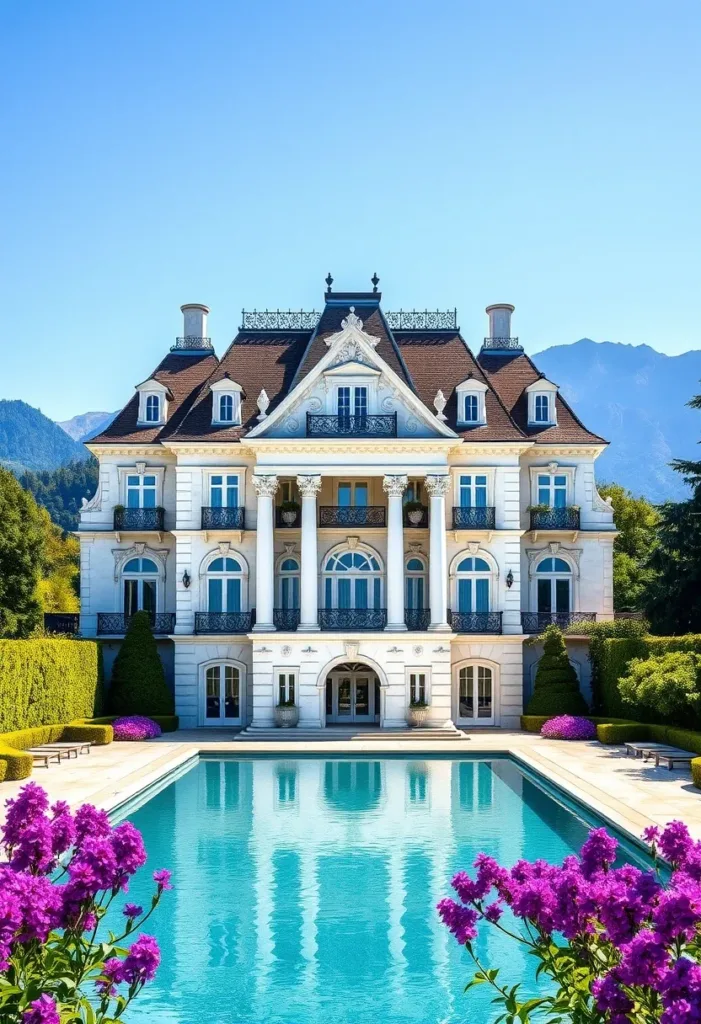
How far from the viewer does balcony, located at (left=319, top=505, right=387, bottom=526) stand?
124ft

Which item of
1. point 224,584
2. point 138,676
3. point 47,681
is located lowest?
point 138,676

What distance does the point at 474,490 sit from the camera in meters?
38.3

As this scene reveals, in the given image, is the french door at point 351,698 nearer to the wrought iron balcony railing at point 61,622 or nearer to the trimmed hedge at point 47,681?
the trimmed hedge at point 47,681

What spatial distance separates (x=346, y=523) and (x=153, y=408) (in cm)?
923

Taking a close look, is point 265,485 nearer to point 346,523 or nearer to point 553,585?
point 346,523

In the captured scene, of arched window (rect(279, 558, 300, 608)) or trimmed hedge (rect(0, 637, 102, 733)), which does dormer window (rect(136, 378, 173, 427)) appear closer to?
arched window (rect(279, 558, 300, 608))

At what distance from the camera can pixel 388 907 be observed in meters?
14.9

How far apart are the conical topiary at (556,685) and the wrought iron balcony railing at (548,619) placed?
235cm

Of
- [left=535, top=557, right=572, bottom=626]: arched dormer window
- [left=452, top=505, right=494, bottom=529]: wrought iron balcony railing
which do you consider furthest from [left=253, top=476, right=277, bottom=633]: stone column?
[left=535, top=557, right=572, bottom=626]: arched dormer window

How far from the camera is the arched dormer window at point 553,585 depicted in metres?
39.8

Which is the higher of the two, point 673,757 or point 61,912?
point 61,912

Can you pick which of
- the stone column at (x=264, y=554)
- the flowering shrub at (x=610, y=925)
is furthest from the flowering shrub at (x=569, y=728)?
the flowering shrub at (x=610, y=925)

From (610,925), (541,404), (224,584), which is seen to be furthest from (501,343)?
(610,925)

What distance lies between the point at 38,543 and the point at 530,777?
2702cm
